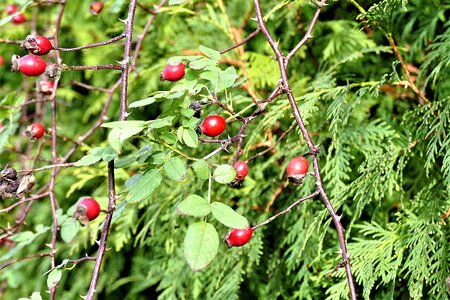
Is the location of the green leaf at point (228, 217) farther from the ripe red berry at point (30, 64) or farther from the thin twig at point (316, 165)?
the ripe red berry at point (30, 64)

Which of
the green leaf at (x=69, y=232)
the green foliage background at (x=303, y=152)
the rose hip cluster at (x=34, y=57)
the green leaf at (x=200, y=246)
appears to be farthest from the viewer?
the green leaf at (x=69, y=232)

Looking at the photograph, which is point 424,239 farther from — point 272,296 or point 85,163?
point 85,163

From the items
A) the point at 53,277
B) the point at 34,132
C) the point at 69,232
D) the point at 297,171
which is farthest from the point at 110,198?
the point at 34,132

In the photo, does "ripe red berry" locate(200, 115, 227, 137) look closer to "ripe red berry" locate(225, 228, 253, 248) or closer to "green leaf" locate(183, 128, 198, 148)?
"green leaf" locate(183, 128, 198, 148)

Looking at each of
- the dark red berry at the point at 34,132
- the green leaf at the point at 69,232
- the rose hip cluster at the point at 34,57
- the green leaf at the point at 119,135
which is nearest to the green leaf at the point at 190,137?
the green leaf at the point at 119,135

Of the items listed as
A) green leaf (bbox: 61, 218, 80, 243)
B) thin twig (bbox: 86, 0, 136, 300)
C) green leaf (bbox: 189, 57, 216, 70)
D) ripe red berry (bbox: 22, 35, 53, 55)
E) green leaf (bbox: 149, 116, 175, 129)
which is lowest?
green leaf (bbox: 61, 218, 80, 243)

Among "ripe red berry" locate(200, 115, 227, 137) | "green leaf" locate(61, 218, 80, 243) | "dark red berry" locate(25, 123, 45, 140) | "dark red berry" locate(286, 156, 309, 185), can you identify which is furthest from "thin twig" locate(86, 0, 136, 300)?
"dark red berry" locate(25, 123, 45, 140)

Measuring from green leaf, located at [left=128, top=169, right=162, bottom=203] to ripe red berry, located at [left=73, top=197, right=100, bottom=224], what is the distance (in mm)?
57

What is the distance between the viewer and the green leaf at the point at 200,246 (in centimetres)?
72

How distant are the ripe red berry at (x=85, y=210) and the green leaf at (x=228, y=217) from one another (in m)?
0.16

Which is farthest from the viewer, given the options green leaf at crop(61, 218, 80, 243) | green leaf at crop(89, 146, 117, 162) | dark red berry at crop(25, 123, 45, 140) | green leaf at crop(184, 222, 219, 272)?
dark red berry at crop(25, 123, 45, 140)

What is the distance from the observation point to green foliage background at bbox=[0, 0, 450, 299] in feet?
3.45

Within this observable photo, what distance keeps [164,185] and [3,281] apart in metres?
0.92

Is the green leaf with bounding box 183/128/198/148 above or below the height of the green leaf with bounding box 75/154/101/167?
above
